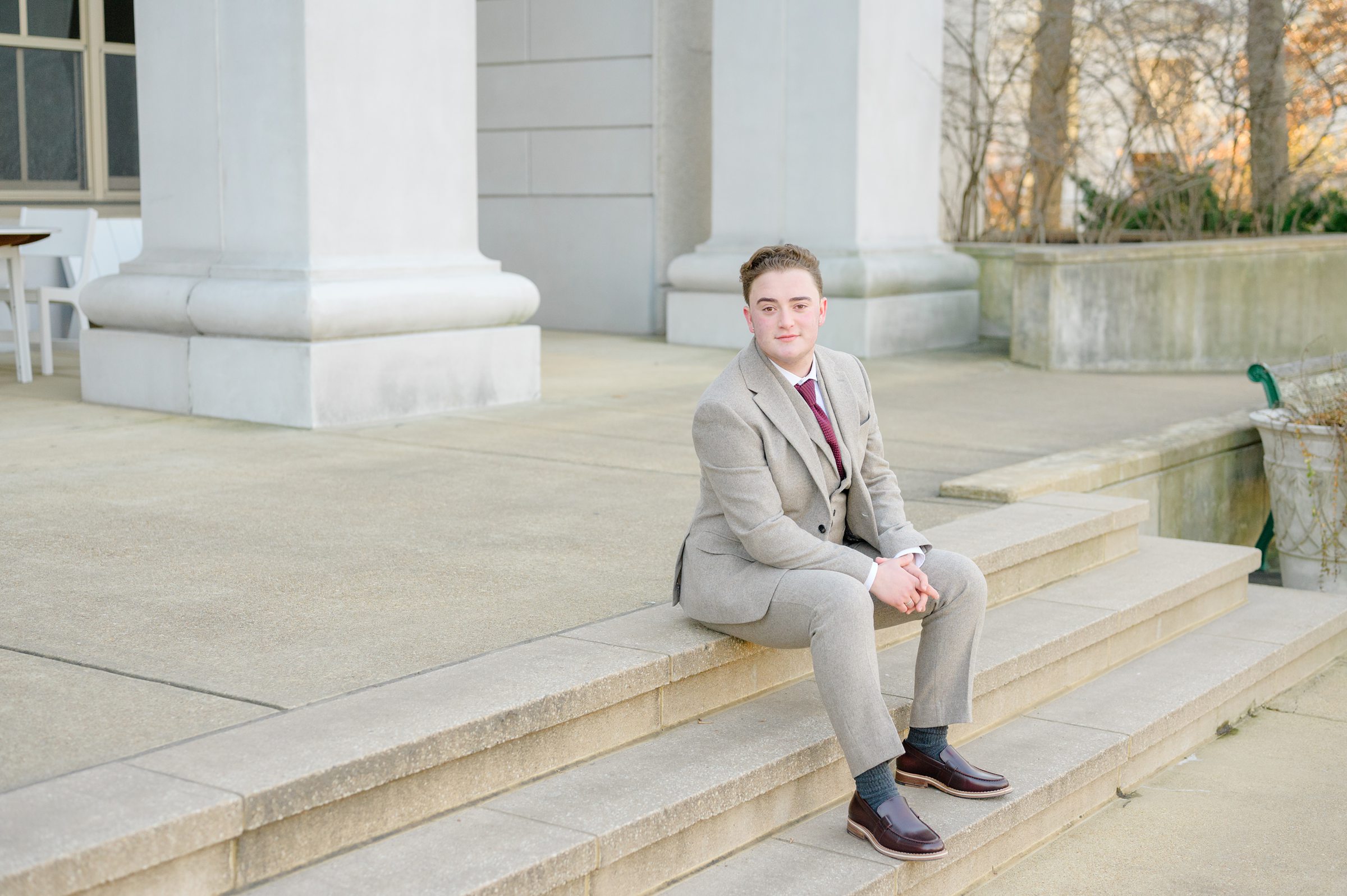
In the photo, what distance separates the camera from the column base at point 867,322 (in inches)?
417

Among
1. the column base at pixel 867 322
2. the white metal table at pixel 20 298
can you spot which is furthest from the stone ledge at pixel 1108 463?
the white metal table at pixel 20 298

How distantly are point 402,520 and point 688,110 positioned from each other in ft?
25.2

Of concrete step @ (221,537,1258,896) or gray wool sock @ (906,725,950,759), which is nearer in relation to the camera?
concrete step @ (221,537,1258,896)

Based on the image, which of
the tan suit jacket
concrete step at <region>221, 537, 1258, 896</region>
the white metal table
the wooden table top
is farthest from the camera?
the white metal table

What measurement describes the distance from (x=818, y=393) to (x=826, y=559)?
442 millimetres

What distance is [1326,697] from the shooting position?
18.0 ft

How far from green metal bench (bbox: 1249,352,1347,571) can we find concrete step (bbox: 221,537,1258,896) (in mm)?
2650

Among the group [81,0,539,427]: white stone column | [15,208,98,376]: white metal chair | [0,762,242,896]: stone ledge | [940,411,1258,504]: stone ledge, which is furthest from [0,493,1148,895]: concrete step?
[15,208,98,376]: white metal chair

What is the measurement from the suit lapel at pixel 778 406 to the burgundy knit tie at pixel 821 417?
1.7 inches

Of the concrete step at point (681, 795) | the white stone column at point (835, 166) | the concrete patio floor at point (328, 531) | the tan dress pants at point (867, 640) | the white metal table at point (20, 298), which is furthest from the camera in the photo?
the white stone column at point (835, 166)

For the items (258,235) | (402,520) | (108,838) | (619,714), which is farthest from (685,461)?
(108,838)

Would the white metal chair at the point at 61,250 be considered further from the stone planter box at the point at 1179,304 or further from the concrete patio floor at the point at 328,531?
the stone planter box at the point at 1179,304

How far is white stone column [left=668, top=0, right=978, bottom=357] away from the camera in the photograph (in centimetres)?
1050

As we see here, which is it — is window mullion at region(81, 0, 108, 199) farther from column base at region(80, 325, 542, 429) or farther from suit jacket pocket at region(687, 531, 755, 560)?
suit jacket pocket at region(687, 531, 755, 560)
